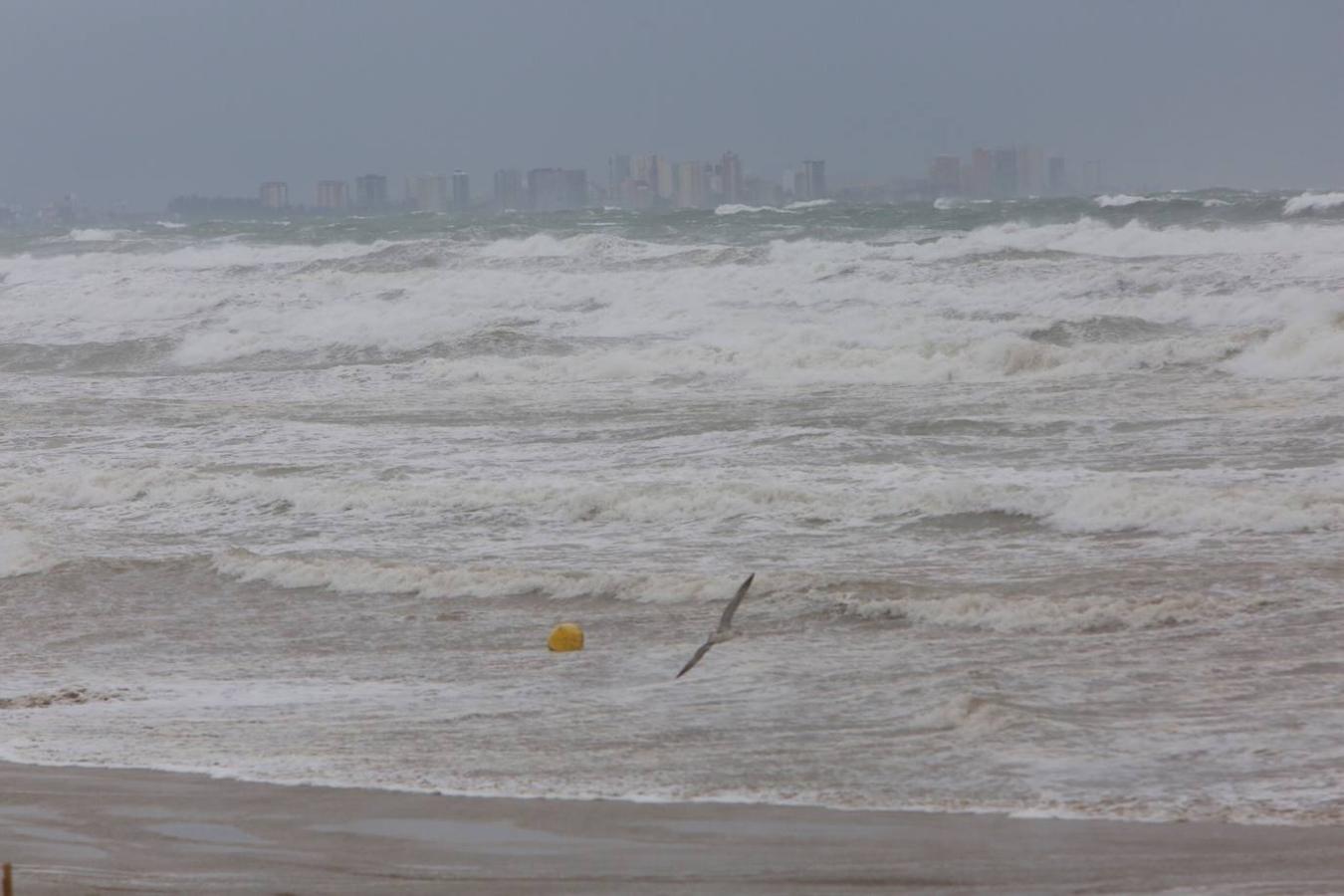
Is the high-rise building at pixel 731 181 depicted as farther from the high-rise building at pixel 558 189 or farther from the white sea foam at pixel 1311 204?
the white sea foam at pixel 1311 204

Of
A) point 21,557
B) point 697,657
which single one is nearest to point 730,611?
point 697,657

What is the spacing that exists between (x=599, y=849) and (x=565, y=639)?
11.4 feet

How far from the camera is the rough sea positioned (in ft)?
23.1

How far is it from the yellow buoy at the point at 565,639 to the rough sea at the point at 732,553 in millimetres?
79

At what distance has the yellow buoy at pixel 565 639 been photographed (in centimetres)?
923

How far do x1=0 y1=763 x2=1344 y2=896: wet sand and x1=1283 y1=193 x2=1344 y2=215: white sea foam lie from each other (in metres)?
35.7

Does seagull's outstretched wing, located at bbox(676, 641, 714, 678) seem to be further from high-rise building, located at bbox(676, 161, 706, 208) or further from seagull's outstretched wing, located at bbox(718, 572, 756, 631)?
high-rise building, located at bbox(676, 161, 706, 208)

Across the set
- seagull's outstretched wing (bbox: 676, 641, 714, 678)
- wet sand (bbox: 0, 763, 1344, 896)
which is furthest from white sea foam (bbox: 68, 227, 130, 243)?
wet sand (bbox: 0, 763, 1344, 896)

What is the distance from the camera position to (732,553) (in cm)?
1161

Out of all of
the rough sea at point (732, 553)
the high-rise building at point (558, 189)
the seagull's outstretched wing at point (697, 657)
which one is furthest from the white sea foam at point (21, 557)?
the high-rise building at point (558, 189)

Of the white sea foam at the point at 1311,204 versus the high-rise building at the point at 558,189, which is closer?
the white sea foam at the point at 1311,204

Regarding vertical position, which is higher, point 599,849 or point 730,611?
point 599,849

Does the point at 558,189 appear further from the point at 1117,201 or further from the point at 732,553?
the point at 732,553

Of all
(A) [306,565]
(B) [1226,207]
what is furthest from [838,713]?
(B) [1226,207]
